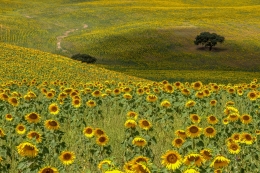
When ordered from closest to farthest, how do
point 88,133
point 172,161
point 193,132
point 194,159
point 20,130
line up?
point 172,161
point 194,159
point 193,132
point 88,133
point 20,130

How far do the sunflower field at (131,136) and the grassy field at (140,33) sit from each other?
34.8m

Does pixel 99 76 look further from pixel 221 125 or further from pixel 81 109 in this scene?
pixel 221 125

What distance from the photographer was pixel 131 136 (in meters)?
7.01

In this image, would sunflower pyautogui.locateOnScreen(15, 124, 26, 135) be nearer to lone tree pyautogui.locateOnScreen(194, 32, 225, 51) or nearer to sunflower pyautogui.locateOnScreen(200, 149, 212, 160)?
sunflower pyautogui.locateOnScreen(200, 149, 212, 160)

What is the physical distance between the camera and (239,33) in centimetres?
7200

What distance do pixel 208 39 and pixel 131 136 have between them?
5902cm

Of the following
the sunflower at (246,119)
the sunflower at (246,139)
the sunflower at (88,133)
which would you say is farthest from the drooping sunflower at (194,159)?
the sunflower at (246,119)

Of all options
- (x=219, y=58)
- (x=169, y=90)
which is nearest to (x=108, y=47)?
(x=219, y=58)

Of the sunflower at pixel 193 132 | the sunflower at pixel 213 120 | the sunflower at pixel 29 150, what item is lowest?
the sunflower at pixel 29 150

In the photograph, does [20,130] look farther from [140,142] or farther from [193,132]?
[193,132]

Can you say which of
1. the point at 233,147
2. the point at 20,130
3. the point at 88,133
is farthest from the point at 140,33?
the point at 233,147

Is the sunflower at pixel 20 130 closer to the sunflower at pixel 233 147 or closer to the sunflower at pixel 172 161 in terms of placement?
the sunflower at pixel 172 161

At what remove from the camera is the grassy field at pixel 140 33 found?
2327 inches

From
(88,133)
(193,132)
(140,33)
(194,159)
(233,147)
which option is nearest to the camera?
(194,159)
